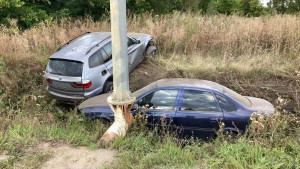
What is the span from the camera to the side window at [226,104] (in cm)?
537

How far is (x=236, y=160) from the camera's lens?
11.5 ft

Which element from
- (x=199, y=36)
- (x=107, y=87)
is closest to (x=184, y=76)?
(x=107, y=87)

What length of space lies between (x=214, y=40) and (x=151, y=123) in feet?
21.2

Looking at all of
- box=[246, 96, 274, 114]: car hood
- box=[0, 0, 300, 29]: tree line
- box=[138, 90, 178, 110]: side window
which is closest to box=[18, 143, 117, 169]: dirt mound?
box=[138, 90, 178, 110]: side window

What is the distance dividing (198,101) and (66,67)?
3921 mm

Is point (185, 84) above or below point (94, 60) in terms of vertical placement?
below

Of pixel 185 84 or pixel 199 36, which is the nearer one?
pixel 185 84

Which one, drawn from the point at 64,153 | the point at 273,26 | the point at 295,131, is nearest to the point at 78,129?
the point at 64,153

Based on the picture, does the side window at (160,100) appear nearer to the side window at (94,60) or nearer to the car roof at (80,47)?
the side window at (94,60)

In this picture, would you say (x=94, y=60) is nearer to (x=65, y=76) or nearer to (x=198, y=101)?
(x=65, y=76)

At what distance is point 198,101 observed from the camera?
5523mm

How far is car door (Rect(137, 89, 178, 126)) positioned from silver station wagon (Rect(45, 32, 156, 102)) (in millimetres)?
2128

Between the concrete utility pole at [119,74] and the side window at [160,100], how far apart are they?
0.81 meters

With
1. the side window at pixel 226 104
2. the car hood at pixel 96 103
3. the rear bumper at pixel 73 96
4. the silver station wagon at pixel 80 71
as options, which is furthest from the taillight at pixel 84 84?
the side window at pixel 226 104
